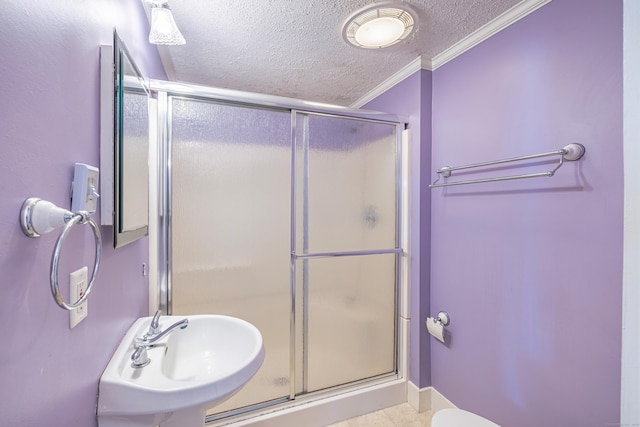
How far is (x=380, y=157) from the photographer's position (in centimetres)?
204

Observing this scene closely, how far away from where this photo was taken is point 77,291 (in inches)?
27.0

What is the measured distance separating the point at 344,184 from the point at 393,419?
5.32ft

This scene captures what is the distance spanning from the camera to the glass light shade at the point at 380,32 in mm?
1541

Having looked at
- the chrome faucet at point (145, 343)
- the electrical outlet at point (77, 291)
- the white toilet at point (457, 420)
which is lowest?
the white toilet at point (457, 420)

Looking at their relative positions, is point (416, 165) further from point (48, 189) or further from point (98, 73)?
point (48, 189)

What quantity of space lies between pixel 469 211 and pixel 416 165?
49cm

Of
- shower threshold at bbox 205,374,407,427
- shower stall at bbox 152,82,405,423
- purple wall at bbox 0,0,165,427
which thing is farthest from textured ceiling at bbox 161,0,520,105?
shower threshold at bbox 205,374,407,427

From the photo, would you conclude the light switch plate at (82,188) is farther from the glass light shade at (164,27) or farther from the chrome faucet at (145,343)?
the glass light shade at (164,27)

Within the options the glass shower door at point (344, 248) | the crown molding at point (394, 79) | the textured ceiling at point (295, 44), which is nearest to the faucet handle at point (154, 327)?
the glass shower door at point (344, 248)

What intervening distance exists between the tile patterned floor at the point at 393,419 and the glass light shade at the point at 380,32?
8.00 ft

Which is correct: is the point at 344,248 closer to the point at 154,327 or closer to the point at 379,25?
the point at 154,327

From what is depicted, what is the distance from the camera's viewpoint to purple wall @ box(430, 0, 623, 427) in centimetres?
111

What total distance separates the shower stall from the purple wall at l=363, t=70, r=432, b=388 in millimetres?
124

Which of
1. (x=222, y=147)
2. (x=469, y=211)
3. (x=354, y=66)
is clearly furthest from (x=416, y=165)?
(x=222, y=147)
